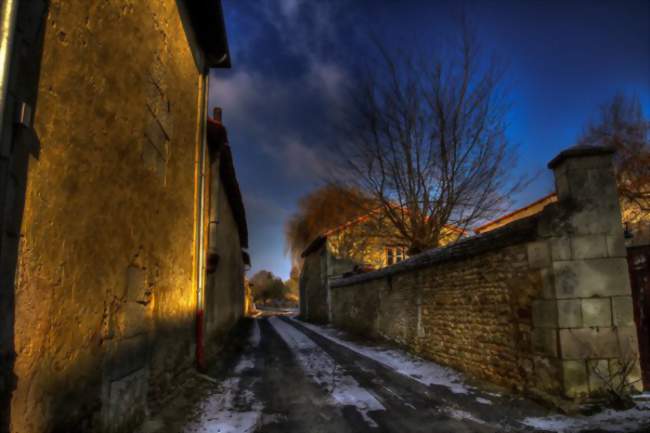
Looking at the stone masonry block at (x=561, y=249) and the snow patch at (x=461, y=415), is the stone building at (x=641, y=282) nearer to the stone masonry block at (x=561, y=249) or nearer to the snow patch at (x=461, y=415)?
the stone masonry block at (x=561, y=249)

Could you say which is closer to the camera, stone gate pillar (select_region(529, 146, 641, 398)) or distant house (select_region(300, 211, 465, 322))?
stone gate pillar (select_region(529, 146, 641, 398))

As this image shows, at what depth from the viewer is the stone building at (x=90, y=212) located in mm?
2264

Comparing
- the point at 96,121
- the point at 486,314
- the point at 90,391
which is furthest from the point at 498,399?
the point at 96,121

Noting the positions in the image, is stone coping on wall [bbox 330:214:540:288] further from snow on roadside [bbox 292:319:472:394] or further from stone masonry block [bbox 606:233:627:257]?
snow on roadside [bbox 292:319:472:394]

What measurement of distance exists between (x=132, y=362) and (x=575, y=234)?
5084 millimetres

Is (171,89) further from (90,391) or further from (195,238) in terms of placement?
(90,391)

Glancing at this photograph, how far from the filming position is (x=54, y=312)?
2.62 meters

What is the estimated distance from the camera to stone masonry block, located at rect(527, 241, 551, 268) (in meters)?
Answer: 4.99

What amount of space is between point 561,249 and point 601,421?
1.85 m

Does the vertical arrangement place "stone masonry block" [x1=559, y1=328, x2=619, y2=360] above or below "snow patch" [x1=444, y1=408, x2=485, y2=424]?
above

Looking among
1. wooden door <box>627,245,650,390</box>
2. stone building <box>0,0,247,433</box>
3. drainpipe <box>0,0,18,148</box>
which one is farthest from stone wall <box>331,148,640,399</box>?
drainpipe <box>0,0,18,148</box>

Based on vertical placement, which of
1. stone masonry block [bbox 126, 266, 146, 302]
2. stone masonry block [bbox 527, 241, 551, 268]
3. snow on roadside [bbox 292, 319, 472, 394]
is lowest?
snow on roadside [bbox 292, 319, 472, 394]

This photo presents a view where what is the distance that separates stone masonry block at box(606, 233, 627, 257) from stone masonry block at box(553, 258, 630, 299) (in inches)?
2.8

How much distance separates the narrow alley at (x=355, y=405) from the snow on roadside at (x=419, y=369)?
17 millimetres
